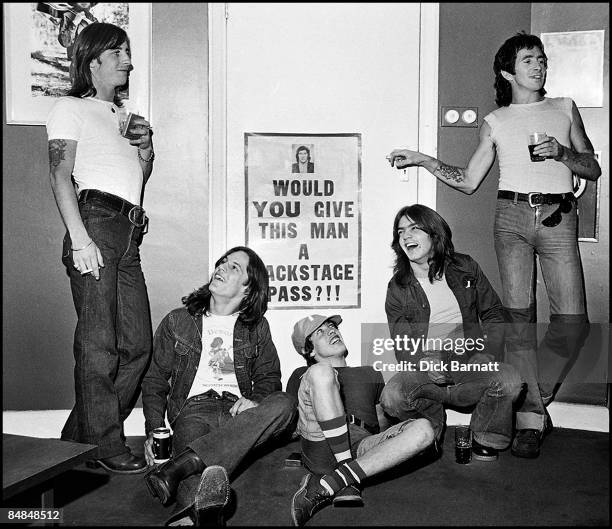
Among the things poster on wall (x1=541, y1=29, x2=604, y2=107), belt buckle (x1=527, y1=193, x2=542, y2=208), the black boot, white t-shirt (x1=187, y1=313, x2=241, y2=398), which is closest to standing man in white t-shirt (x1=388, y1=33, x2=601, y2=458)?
belt buckle (x1=527, y1=193, x2=542, y2=208)

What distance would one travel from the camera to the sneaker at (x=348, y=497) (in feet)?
8.38

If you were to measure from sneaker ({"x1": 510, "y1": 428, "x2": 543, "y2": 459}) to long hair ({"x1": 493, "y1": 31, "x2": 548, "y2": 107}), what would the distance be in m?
1.71

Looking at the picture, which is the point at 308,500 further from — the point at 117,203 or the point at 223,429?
the point at 117,203

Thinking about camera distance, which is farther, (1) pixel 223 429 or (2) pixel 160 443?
(2) pixel 160 443

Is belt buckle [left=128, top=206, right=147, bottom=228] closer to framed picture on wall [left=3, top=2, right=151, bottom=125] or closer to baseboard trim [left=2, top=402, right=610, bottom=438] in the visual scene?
framed picture on wall [left=3, top=2, right=151, bottom=125]

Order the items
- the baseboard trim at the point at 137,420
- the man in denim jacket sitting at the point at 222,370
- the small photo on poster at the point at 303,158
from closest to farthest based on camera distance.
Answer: the man in denim jacket sitting at the point at 222,370 → the baseboard trim at the point at 137,420 → the small photo on poster at the point at 303,158

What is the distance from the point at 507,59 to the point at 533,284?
1.18m

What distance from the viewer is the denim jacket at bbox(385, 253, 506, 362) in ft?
11.0

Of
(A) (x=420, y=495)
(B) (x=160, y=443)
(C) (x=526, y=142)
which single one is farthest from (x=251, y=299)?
(C) (x=526, y=142)

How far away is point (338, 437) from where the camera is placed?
8.70 ft

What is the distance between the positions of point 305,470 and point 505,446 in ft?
3.21

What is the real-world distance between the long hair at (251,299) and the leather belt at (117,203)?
0.44 metres

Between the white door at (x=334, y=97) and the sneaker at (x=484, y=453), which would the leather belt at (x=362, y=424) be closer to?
the sneaker at (x=484, y=453)

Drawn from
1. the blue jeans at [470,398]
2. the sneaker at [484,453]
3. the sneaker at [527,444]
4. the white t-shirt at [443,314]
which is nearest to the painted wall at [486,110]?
the white t-shirt at [443,314]
